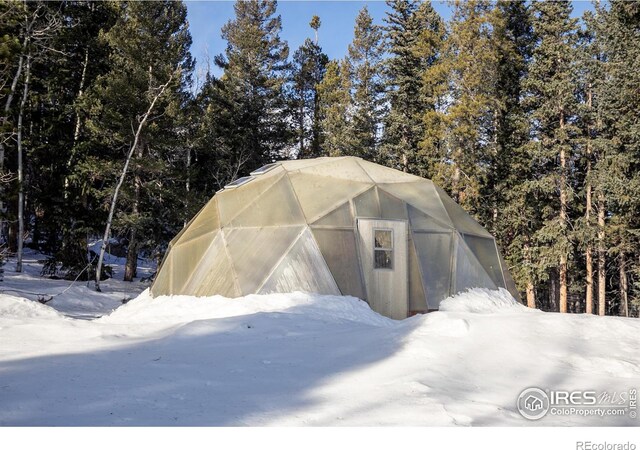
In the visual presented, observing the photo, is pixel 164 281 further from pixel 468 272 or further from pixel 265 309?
pixel 468 272

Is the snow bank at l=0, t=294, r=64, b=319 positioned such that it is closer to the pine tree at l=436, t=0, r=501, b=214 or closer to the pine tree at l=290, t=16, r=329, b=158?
the pine tree at l=436, t=0, r=501, b=214

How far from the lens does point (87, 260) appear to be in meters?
19.3

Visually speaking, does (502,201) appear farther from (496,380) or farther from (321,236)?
(496,380)

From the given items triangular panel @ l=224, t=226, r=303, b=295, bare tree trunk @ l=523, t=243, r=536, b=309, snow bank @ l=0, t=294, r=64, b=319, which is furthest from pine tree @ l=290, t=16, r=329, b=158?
snow bank @ l=0, t=294, r=64, b=319

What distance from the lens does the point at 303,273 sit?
9.84m

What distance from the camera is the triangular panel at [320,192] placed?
35.2ft

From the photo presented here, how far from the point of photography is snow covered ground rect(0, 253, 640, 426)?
12.3ft

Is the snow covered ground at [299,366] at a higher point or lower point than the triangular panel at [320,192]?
lower

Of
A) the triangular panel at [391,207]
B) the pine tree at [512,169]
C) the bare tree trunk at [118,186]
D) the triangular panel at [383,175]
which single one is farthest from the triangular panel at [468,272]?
the bare tree trunk at [118,186]

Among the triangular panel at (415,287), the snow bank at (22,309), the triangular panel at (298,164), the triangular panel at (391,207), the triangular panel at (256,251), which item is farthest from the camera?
the triangular panel at (298,164)

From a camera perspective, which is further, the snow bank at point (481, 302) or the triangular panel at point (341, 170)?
the triangular panel at point (341, 170)

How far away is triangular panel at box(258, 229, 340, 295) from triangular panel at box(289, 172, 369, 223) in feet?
2.47

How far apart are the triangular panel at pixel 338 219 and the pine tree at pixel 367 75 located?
658 inches

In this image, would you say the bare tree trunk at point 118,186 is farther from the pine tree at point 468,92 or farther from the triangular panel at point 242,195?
the pine tree at point 468,92
